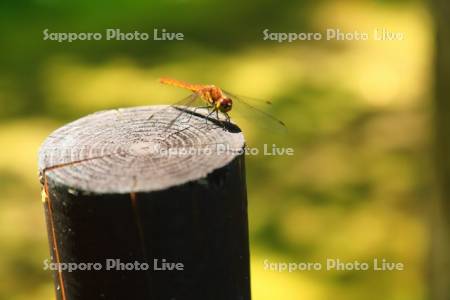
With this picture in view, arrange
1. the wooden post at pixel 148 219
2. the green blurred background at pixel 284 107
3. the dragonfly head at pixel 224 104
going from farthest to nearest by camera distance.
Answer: the green blurred background at pixel 284 107 → the dragonfly head at pixel 224 104 → the wooden post at pixel 148 219

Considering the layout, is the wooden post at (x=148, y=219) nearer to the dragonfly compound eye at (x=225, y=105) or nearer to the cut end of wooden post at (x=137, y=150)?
the cut end of wooden post at (x=137, y=150)

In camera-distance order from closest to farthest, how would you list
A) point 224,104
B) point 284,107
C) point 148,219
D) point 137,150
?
point 148,219 < point 137,150 < point 224,104 < point 284,107

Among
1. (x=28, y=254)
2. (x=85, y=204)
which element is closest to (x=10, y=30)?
(x=28, y=254)

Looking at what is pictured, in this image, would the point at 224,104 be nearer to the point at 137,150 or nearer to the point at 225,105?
the point at 225,105

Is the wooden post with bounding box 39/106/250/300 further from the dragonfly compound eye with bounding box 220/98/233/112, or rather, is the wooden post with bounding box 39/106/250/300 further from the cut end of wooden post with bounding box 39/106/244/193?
the dragonfly compound eye with bounding box 220/98/233/112

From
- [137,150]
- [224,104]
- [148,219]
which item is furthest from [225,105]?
[148,219]

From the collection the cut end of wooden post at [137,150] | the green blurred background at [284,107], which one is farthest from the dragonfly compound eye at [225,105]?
the green blurred background at [284,107]

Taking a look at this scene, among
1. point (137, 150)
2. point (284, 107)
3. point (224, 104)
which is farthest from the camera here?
point (284, 107)
